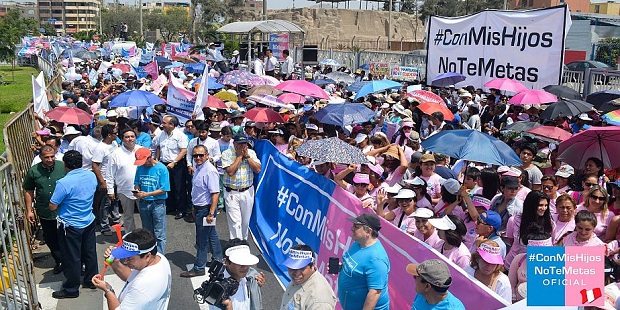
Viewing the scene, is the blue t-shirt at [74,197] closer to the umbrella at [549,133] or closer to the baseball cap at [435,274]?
the baseball cap at [435,274]

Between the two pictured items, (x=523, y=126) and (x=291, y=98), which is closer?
(x=523, y=126)

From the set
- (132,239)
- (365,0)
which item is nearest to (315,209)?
(132,239)

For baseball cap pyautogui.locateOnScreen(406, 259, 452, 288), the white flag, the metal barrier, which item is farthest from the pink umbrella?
the white flag

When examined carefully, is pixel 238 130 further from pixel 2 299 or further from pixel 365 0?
pixel 365 0

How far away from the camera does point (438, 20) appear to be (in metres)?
13.7

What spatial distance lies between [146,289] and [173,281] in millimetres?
3157

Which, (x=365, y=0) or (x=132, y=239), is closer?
(x=132, y=239)

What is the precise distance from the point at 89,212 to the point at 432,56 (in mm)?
9582

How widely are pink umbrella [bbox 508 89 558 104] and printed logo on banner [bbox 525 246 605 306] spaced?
828 cm

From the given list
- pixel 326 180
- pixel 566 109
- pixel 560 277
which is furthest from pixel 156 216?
pixel 566 109

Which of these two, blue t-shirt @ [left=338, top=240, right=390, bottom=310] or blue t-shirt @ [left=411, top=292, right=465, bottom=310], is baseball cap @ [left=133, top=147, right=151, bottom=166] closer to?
blue t-shirt @ [left=338, top=240, right=390, bottom=310]

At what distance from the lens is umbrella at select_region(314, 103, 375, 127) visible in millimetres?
9555

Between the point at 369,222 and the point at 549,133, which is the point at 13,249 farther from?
the point at 549,133

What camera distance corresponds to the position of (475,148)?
6742 millimetres
